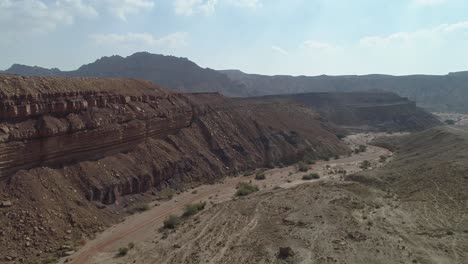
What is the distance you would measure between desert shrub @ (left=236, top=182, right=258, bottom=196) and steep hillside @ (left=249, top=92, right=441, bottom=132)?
5888cm

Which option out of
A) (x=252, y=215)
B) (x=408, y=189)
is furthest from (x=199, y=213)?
(x=408, y=189)

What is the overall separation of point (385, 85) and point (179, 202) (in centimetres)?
16637

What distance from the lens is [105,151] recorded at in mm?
33062

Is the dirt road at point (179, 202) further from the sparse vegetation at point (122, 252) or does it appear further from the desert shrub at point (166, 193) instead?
the desert shrub at point (166, 193)

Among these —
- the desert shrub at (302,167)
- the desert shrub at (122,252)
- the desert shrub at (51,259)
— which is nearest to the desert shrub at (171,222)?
the desert shrub at (122,252)

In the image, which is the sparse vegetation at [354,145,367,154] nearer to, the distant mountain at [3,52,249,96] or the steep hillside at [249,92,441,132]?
the steep hillside at [249,92,441,132]

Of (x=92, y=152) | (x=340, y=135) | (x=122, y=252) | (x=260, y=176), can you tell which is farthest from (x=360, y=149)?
(x=122, y=252)

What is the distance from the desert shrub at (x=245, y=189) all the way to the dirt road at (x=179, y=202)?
693mm

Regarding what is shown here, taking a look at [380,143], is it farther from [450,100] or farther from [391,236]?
[450,100]

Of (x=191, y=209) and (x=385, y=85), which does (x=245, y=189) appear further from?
(x=385, y=85)

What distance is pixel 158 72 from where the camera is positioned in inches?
5994

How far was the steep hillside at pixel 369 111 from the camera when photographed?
95.6 metres

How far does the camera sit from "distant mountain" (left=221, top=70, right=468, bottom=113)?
162625mm

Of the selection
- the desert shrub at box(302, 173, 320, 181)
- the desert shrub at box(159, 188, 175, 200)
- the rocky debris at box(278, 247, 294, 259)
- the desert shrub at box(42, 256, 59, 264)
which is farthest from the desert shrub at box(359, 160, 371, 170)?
the desert shrub at box(42, 256, 59, 264)
